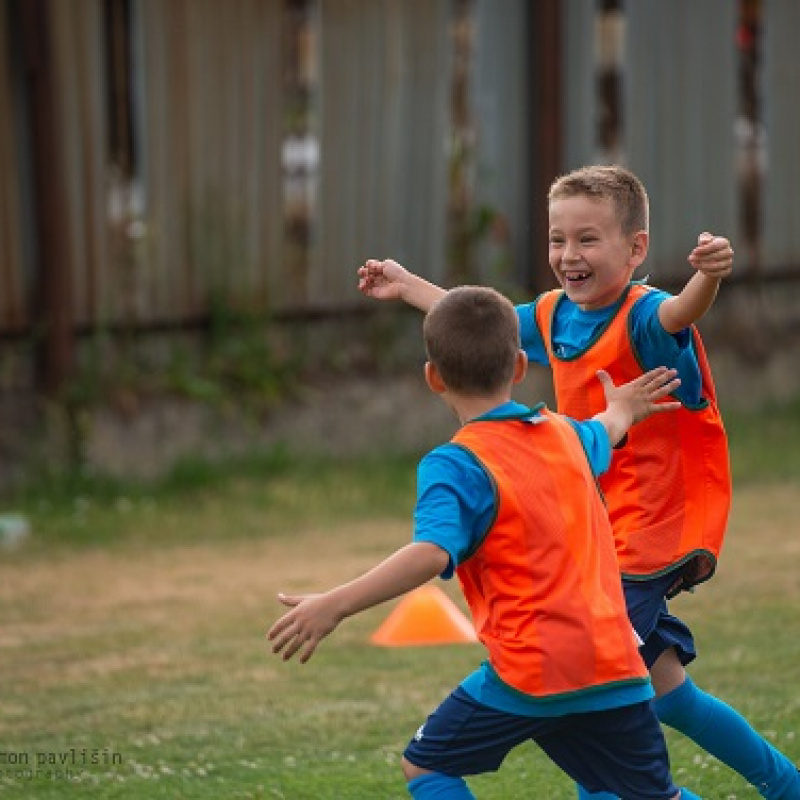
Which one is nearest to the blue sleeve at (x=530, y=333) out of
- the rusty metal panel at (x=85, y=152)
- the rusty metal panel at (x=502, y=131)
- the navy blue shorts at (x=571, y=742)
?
the navy blue shorts at (x=571, y=742)

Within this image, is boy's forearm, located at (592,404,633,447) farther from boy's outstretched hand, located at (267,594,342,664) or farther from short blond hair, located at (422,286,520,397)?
boy's outstretched hand, located at (267,594,342,664)

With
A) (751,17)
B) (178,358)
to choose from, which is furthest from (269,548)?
(751,17)

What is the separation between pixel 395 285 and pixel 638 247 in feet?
2.11

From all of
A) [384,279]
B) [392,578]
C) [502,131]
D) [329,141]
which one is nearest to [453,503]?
[392,578]

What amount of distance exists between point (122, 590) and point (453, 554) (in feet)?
16.8

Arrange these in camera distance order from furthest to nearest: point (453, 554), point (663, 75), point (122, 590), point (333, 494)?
point (663, 75)
point (333, 494)
point (122, 590)
point (453, 554)

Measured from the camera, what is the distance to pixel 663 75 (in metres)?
13.9

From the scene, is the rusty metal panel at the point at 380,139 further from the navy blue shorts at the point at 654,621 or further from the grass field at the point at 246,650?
the navy blue shorts at the point at 654,621

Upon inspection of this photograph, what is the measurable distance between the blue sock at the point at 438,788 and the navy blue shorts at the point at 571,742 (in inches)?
0.6

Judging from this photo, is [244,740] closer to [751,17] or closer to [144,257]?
[144,257]

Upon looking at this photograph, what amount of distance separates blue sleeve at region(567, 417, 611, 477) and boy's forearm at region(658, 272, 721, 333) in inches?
17.4

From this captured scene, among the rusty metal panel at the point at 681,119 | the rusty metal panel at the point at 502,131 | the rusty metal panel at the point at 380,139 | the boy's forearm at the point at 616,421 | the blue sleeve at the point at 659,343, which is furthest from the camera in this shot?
the rusty metal panel at the point at 681,119

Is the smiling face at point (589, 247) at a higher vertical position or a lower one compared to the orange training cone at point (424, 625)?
higher

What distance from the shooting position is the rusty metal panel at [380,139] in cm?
1231
